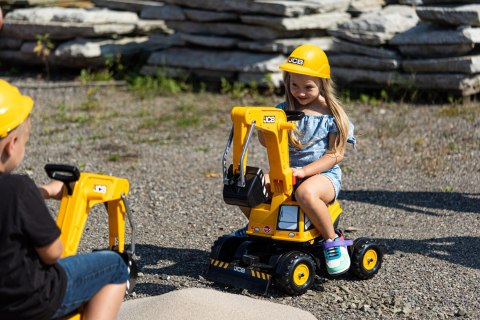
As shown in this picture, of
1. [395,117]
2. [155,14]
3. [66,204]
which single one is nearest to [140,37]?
[155,14]

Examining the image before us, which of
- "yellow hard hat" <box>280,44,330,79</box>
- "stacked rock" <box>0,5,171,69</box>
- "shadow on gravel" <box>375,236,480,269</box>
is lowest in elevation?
"stacked rock" <box>0,5,171,69</box>

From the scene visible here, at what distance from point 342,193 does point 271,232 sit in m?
2.23

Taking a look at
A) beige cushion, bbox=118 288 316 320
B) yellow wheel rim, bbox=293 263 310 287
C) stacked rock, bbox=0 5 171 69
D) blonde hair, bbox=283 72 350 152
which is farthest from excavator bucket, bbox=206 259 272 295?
stacked rock, bbox=0 5 171 69

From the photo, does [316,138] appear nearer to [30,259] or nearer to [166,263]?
[166,263]

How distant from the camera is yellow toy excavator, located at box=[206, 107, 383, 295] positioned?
501 centimetres

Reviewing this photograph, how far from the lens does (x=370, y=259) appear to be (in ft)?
17.7

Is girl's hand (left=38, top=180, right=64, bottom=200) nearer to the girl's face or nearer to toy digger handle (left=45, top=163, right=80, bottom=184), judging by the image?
toy digger handle (left=45, top=163, right=80, bottom=184)

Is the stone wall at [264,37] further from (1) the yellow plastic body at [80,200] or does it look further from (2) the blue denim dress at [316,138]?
(1) the yellow plastic body at [80,200]

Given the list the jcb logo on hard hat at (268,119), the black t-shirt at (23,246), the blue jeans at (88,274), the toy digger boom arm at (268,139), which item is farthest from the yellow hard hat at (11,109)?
the jcb logo on hard hat at (268,119)

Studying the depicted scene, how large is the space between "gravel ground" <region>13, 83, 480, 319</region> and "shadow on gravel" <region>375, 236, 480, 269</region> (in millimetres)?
12

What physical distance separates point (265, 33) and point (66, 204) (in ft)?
24.0

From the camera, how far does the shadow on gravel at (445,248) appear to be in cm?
569

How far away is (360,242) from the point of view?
5391 mm

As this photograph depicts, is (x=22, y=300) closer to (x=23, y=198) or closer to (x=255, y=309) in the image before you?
(x=23, y=198)
